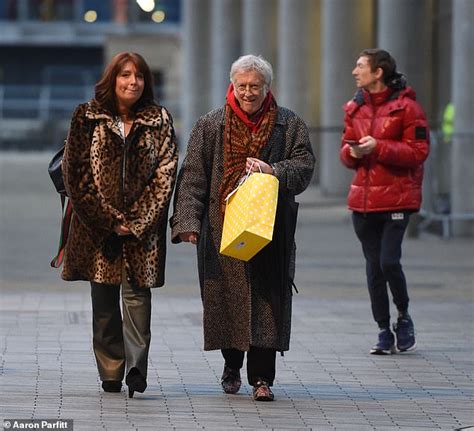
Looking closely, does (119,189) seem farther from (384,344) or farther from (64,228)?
(384,344)

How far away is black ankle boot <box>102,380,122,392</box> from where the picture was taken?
886cm

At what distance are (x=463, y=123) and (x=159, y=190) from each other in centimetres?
1347

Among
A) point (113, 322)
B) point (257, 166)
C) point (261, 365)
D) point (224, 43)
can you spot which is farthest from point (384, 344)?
point (224, 43)

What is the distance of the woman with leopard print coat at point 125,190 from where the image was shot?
28.2 ft

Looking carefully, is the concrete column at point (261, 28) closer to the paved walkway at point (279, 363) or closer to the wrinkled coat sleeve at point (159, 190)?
the paved walkway at point (279, 363)

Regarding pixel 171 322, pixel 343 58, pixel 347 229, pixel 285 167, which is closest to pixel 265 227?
pixel 285 167

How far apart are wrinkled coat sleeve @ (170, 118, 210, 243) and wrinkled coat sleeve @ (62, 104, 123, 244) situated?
315 mm

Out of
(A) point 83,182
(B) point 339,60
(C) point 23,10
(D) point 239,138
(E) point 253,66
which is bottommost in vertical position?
(C) point 23,10

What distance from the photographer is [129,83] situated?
8.64 metres

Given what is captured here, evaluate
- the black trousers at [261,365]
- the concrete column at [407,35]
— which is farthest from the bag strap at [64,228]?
the concrete column at [407,35]

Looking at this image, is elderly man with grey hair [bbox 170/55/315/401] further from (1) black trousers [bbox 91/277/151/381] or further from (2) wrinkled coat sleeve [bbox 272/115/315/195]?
(1) black trousers [bbox 91/277/151/381]

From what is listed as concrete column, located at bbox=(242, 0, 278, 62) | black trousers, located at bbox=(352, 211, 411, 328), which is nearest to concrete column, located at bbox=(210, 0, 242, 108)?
concrete column, located at bbox=(242, 0, 278, 62)

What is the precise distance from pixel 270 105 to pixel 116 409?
5.93ft

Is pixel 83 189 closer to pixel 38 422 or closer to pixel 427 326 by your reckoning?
pixel 38 422
